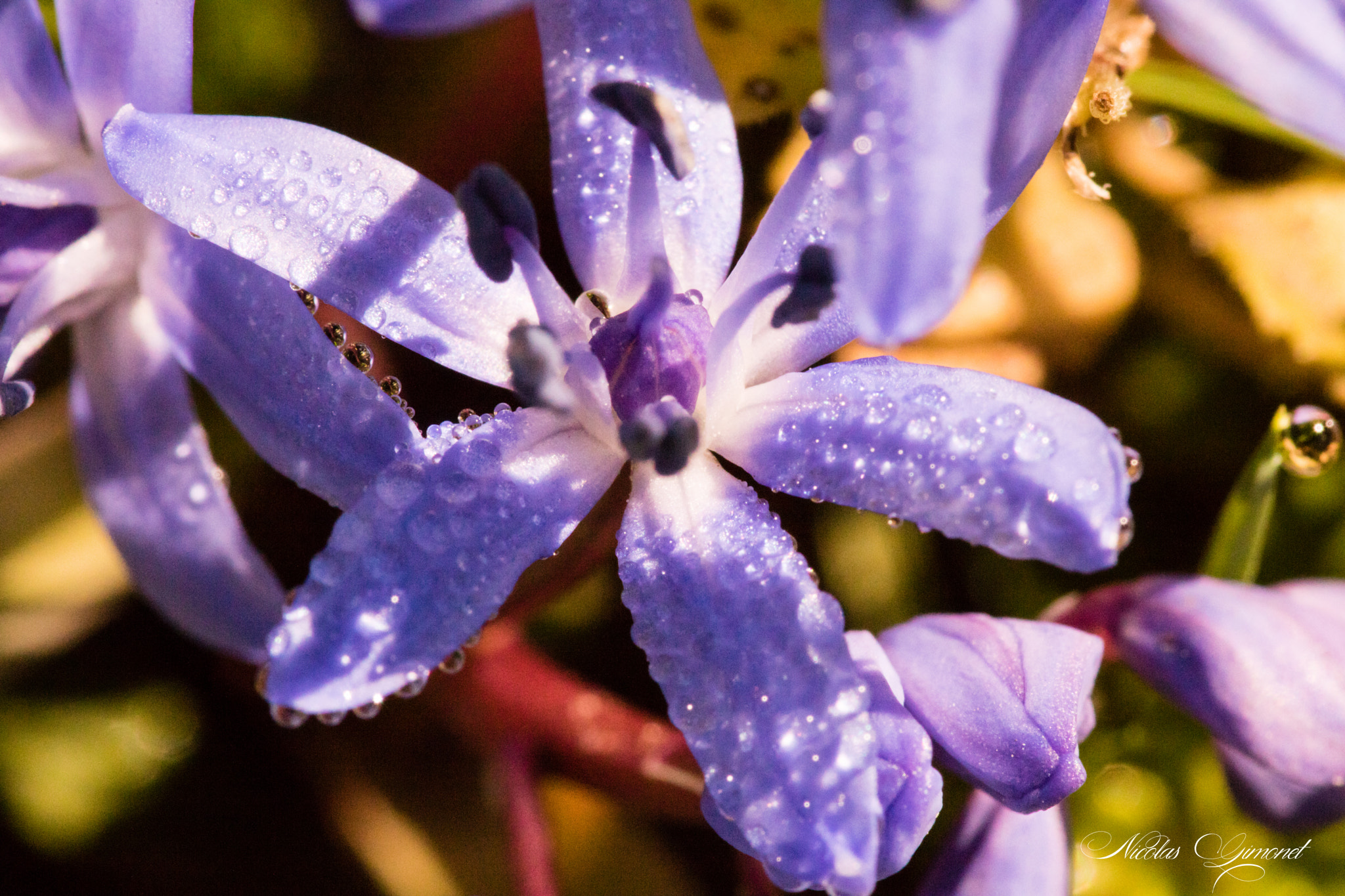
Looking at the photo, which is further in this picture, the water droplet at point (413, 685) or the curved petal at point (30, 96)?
the curved petal at point (30, 96)

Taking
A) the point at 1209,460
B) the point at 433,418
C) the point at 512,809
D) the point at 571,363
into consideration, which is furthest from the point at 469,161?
the point at 1209,460

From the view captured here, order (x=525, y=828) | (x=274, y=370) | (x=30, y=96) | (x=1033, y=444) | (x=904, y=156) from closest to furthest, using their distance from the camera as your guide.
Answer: (x=904, y=156), (x=1033, y=444), (x=274, y=370), (x=30, y=96), (x=525, y=828)

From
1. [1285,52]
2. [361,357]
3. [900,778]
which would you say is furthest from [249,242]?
[1285,52]

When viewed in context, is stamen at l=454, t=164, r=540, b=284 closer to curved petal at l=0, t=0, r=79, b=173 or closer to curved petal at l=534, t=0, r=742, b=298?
curved petal at l=534, t=0, r=742, b=298

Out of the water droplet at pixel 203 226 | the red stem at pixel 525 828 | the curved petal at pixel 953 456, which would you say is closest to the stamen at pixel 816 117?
the curved petal at pixel 953 456

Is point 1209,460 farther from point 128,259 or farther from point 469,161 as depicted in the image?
point 128,259

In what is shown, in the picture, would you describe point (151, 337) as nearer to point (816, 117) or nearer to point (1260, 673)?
point (816, 117)

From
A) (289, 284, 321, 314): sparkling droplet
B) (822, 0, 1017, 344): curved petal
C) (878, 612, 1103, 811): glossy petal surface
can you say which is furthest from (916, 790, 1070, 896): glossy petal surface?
(289, 284, 321, 314): sparkling droplet

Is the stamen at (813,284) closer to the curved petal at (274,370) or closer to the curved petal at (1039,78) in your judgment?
the curved petal at (1039,78)
